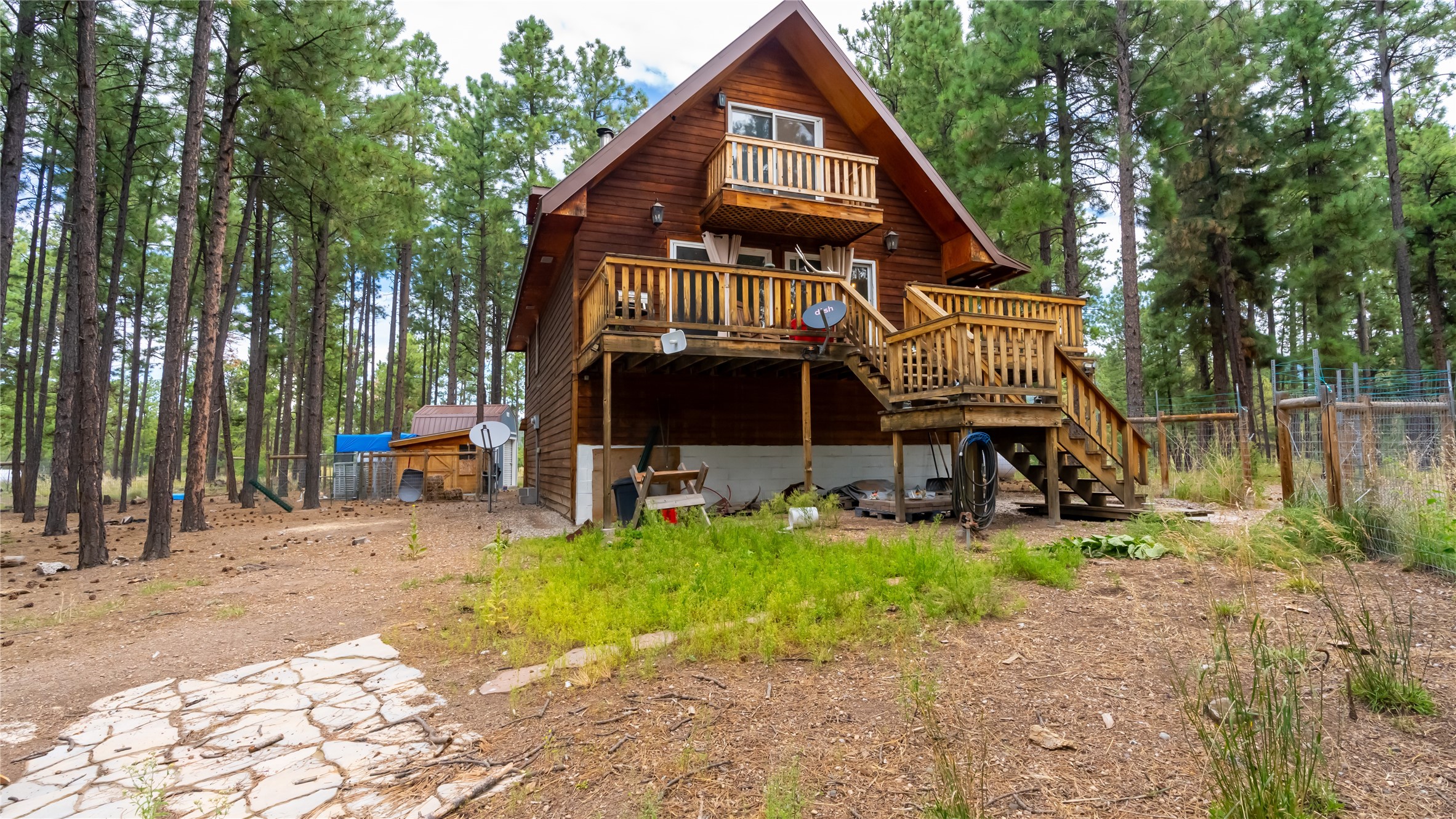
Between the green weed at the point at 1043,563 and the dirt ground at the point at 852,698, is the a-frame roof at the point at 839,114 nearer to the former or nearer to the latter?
the dirt ground at the point at 852,698

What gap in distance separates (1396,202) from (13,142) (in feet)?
95.7

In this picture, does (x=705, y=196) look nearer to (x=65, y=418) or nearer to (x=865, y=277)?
(x=865, y=277)

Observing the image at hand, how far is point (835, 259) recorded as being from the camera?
1230 cm

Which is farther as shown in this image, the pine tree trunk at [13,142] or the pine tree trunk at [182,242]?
the pine tree trunk at [13,142]

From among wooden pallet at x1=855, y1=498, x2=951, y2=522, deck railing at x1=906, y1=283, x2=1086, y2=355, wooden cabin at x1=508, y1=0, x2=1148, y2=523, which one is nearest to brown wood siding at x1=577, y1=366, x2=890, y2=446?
wooden cabin at x1=508, y1=0, x2=1148, y2=523

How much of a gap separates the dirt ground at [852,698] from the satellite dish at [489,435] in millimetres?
8062

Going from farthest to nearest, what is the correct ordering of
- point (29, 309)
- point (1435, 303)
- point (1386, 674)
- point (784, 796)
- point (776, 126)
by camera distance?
point (1435, 303) → point (29, 309) → point (776, 126) → point (1386, 674) → point (784, 796)

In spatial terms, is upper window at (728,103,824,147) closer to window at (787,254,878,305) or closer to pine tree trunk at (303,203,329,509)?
window at (787,254,878,305)

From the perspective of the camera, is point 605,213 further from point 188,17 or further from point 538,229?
point 188,17

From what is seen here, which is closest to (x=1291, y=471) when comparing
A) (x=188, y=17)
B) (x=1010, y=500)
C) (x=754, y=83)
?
(x=1010, y=500)

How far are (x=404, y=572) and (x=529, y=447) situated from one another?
40.6 feet

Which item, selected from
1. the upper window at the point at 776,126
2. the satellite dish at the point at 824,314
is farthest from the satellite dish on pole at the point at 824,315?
the upper window at the point at 776,126

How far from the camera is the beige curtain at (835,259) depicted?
12.2 m

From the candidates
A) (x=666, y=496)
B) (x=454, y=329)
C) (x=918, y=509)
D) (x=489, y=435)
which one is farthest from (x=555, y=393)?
(x=454, y=329)
